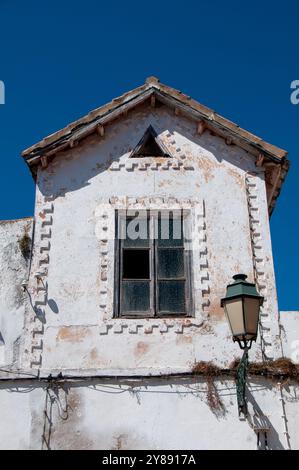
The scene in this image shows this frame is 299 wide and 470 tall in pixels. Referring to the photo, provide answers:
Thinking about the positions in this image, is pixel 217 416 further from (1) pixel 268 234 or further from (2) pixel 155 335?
(1) pixel 268 234

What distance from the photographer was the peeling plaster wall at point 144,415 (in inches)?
323

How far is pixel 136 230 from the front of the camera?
983 centimetres

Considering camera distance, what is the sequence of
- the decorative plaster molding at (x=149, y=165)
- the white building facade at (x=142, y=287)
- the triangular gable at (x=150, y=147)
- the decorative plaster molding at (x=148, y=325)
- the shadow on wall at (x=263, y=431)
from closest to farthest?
the shadow on wall at (x=263, y=431) → the white building facade at (x=142, y=287) → the decorative plaster molding at (x=148, y=325) → the decorative plaster molding at (x=149, y=165) → the triangular gable at (x=150, y=147)

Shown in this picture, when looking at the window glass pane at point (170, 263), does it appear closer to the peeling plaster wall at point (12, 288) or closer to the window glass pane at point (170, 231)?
the window glass pane at point (170, 231)

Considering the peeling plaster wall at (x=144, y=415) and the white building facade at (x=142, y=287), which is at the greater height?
the white building facade at (x=142, y=287)

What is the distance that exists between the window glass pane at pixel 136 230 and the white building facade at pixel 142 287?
1.5 inches

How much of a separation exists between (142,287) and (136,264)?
21.5 inches

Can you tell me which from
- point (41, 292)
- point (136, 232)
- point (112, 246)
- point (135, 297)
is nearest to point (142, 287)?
point (135, 297)

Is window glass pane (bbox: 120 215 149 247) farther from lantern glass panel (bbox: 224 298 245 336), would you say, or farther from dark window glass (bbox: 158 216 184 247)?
lantern glass panel (bbox: 224 298 245 336)

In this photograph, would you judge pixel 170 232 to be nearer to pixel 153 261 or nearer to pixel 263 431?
pixel 153 261

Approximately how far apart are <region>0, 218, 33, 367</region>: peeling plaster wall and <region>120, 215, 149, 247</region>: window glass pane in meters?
1.57

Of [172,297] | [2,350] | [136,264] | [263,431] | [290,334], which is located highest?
[136,264]

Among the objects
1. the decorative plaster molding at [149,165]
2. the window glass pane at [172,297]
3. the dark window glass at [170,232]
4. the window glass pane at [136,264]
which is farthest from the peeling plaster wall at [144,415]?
the decorative plaster molding at [149,165]

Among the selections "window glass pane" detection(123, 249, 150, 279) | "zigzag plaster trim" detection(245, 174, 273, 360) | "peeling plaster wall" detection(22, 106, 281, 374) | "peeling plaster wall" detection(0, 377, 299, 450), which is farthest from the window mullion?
"zigzag plaster trim" detection(245, 174, 273, 360)
